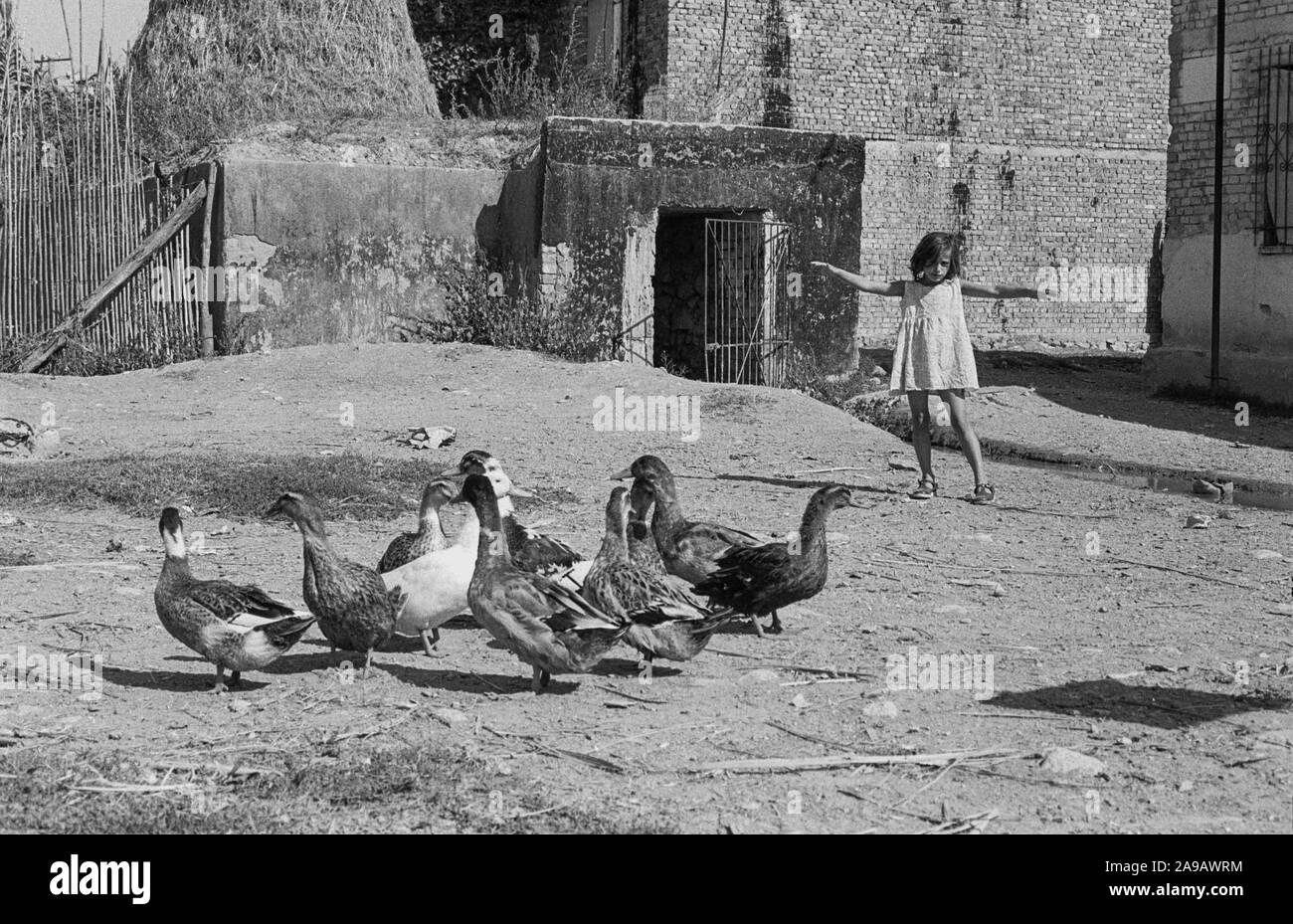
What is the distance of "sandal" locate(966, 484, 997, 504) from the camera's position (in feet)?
35.1

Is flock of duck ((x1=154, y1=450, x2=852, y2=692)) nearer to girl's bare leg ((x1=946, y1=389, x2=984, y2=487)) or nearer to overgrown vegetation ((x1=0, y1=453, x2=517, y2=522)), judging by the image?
overgrown vegetation ((x1=0, y1=453, x2=517, y2=522))

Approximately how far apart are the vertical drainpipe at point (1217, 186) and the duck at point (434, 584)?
12798 mm

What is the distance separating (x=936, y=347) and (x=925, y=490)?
0.99 metres

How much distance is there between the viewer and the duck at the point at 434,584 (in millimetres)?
6641

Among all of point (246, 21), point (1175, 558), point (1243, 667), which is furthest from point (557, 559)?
point (246, 21)

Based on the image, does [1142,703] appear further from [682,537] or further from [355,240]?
[355,240]

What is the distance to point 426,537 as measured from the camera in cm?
697

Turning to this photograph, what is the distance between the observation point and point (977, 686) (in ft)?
20.7

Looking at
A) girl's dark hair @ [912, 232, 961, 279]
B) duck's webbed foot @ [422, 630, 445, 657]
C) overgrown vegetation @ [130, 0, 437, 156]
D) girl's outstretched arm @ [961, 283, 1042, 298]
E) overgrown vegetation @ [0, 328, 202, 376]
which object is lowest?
duck's webbed foot @ [422, 630, 445, 657]

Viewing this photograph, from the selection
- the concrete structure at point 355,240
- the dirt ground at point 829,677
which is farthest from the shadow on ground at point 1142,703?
the concrete structure at point 355,240

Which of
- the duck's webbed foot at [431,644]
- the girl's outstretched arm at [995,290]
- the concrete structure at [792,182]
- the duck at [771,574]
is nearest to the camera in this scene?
the duck's webbed foot at [431,644]

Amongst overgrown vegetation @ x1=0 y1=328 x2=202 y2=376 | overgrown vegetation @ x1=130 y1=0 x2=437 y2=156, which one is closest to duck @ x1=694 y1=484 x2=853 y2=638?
overgrown vegetation @ x1=0 y1=328 x2=202 y2=376

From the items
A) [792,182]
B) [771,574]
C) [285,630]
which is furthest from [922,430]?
[792,182]

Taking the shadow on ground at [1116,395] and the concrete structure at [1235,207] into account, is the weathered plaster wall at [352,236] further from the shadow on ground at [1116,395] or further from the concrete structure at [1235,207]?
the concrete structure at [1235,207]
